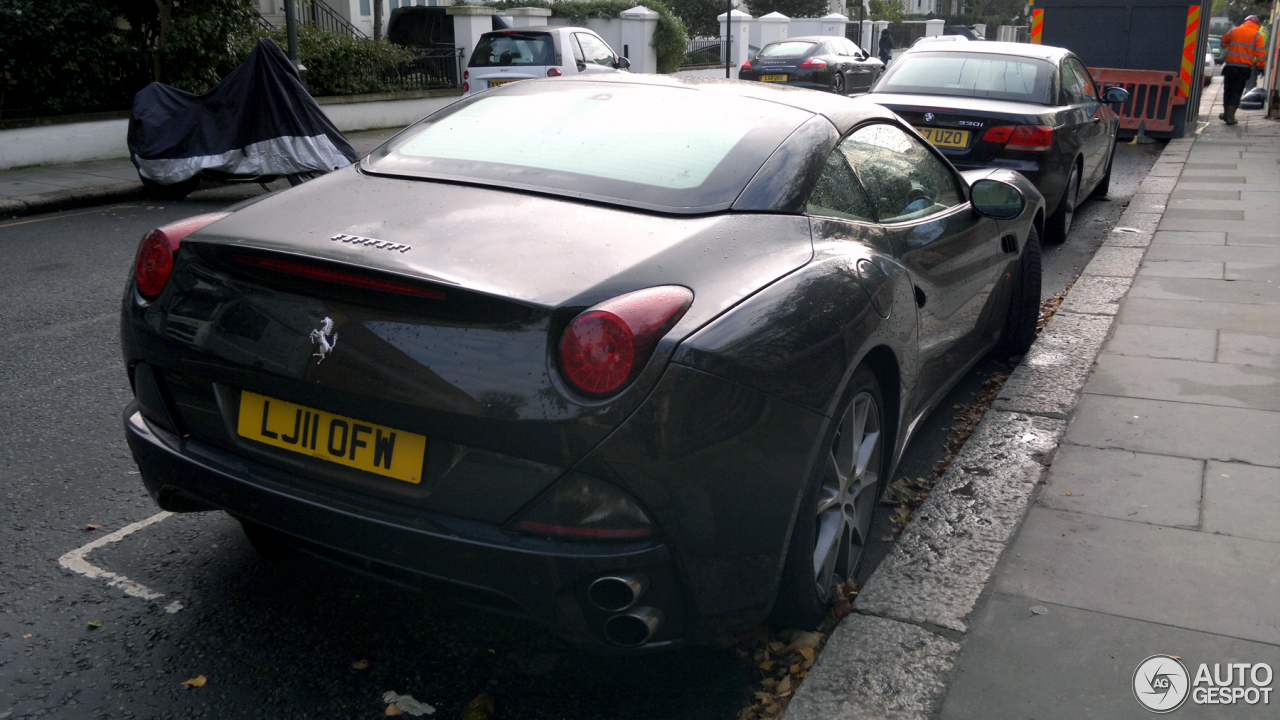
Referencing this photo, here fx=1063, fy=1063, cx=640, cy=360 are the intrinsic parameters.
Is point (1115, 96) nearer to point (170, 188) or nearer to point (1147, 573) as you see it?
point (1147, 573)

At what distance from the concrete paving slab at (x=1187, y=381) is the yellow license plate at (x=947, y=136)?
2985 millimetres

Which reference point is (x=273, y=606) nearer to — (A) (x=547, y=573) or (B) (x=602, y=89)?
(A) (x=547, y=573)

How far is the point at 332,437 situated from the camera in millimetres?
2402

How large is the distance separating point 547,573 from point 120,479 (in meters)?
2.32

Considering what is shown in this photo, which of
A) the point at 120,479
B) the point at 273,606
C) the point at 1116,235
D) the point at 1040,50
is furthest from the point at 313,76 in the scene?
the point at 273,606

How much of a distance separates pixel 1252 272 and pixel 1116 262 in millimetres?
877

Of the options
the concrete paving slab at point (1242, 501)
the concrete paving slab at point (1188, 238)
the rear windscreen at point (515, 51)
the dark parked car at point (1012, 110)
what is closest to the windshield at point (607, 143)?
the concrete paving slab at point (1242, 501)

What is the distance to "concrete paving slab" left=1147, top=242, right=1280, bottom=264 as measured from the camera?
7.91m

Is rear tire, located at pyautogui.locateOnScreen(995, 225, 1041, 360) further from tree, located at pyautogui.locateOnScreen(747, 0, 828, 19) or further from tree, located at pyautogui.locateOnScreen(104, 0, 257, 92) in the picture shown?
tree, located at pyautogui.locateOnScreen(747, 0, 828, 19)

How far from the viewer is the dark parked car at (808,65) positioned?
23.2m

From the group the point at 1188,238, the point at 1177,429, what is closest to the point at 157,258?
the point at 1177,429

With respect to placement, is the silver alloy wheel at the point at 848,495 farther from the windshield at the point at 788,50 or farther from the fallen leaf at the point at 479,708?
the windshield at the point at 788,50

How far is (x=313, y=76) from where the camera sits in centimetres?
1697

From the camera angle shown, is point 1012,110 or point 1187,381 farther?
point 1012,110
